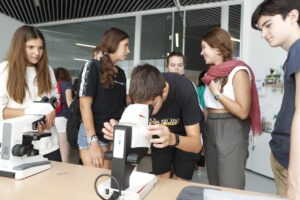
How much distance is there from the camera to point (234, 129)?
64.7 inches

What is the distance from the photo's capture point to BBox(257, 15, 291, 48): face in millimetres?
1071

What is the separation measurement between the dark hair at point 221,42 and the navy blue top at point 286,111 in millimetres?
674

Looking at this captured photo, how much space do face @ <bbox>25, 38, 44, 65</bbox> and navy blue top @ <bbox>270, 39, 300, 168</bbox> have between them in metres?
1.36

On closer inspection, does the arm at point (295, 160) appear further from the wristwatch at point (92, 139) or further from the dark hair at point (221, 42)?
the wristwatch at point (92, 139)

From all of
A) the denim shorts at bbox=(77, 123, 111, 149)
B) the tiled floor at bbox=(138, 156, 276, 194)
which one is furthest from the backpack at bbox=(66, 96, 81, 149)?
the tiled floor at bbox=(138, 156, 276, 194)

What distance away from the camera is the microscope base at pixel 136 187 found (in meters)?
0.96

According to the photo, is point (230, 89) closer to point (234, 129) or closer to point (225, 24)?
point (234, 129)

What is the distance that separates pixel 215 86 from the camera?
1.69 m

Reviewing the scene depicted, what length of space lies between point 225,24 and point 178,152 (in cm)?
353

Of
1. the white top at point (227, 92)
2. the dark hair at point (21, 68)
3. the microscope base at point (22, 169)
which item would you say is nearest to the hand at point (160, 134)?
the microscope base at point (22, 169)

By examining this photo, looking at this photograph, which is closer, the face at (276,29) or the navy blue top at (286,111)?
the navy blue top at (286,111)

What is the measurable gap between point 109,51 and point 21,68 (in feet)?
1.73

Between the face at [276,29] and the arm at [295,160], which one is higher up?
the face at [276,29]

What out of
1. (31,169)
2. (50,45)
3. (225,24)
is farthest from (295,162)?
(50,45)
